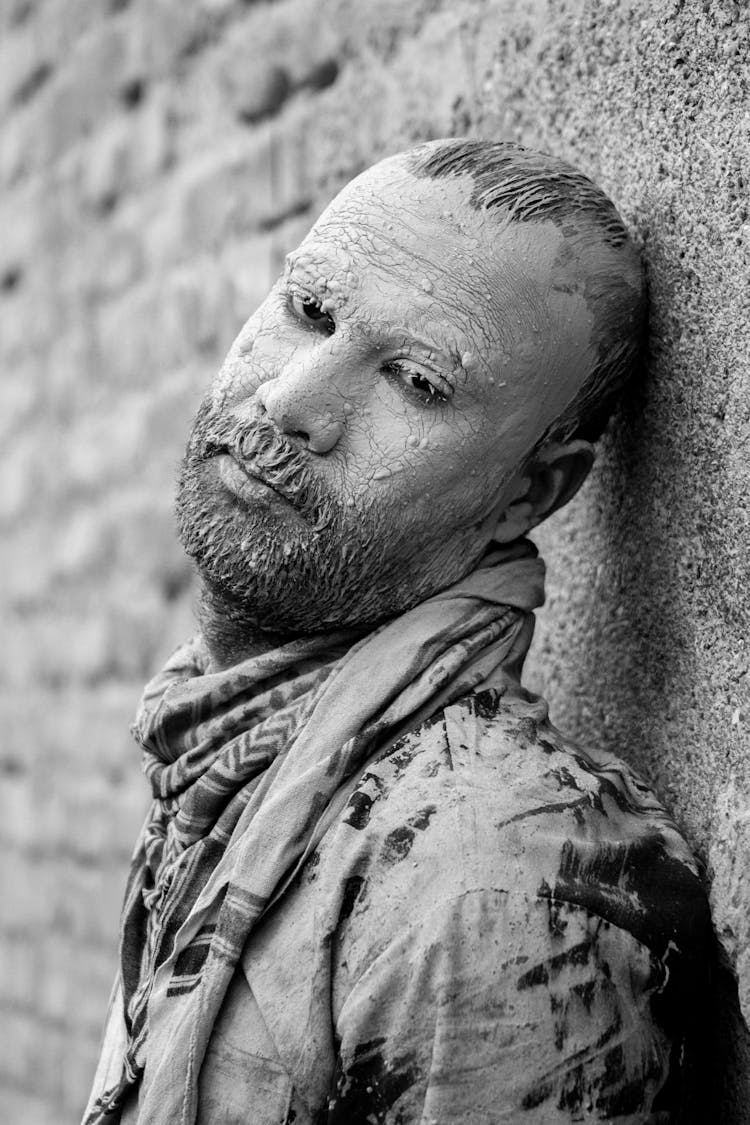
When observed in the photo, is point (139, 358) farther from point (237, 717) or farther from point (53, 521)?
point (237, 717)

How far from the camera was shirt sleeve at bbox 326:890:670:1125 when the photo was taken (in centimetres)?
133

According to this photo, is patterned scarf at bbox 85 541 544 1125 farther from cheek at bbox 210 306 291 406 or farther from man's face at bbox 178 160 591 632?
cheek at bbox 210 306 291 406

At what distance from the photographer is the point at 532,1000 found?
135 centimetres

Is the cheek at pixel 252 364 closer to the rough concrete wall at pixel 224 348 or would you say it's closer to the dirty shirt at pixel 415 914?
the dirty shirt at pixel 415 914

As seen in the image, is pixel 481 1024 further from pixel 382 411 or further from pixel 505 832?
pixel 382 411

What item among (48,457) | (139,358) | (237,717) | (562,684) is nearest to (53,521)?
(48,457)

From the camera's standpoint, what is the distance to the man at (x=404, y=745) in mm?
1358

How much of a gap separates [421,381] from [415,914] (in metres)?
0.52

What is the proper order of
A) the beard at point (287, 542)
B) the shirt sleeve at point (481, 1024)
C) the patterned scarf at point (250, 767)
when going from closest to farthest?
the shirt sleeve at point (481, 1024) < the patterned scarf at point (250, 767) < the beard at point (287, 542)

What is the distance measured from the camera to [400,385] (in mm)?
1559

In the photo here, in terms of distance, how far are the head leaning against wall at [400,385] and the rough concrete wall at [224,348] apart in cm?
15

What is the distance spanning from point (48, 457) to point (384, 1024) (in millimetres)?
2353

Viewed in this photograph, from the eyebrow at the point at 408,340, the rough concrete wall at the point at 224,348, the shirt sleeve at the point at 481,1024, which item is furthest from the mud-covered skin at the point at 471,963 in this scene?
the eyebrow at the point at 408,340

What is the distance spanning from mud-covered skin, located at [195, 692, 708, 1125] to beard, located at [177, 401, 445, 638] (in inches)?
6.7
